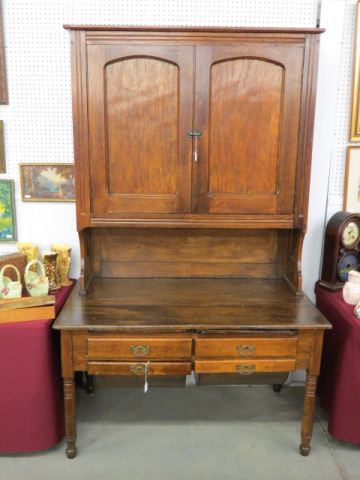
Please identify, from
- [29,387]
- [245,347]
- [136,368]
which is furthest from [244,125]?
[29,387]

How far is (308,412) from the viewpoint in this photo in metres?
2.13

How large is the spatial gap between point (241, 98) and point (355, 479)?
1.96 metres

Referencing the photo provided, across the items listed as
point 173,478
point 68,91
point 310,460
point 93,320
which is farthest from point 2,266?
point 310,460

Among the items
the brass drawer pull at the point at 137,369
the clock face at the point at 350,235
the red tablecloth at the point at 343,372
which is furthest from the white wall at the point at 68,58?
the brass drawer pull at the point at 137,369

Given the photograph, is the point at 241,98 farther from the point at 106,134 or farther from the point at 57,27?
the point at 57,27

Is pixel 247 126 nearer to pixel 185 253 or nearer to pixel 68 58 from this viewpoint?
pixel 185 253

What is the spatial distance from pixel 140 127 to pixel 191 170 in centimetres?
33

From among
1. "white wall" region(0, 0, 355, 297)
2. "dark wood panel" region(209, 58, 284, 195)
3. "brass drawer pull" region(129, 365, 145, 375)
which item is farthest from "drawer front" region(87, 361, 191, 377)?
"white wall" region(0, 0, 355, 297)

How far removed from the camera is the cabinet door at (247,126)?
6.68ft

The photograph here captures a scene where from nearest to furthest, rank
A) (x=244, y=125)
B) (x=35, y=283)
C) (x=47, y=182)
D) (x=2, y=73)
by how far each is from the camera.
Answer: (x=244, y=125) → (x=35, y=283) → (x=2, y=73) → (x=47, y=182)

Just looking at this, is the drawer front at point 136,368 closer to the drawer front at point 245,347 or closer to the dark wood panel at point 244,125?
the drawer front at point 245,347

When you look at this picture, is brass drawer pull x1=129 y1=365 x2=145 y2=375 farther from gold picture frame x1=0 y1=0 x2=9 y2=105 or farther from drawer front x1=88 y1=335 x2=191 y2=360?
gold picture frame x1=0 y1=0 x2=9 y2=105

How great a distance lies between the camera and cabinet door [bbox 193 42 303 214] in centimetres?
204

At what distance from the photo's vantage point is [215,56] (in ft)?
6.62
